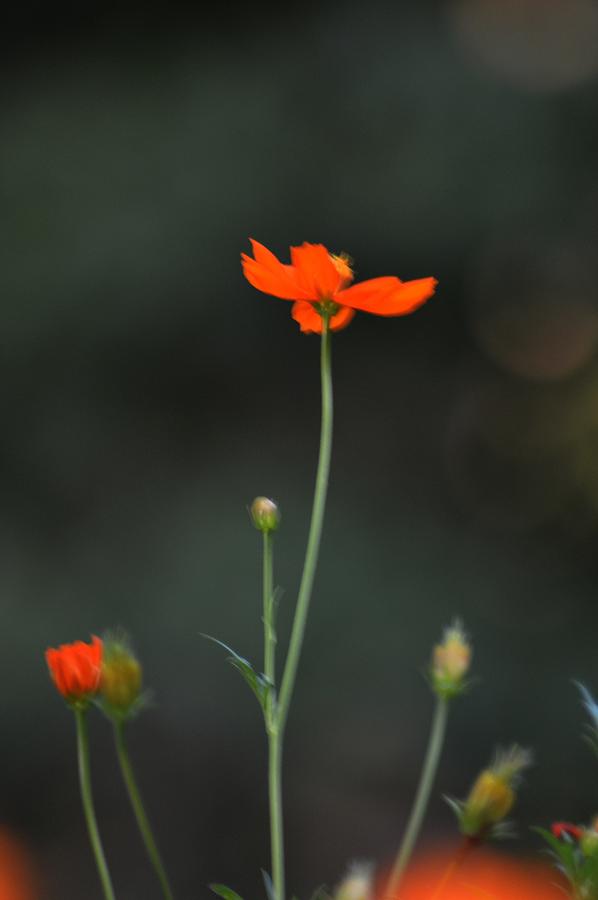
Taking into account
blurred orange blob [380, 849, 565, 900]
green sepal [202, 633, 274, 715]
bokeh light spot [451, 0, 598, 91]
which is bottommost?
blurred orange blob [380, 849, 565, 900]

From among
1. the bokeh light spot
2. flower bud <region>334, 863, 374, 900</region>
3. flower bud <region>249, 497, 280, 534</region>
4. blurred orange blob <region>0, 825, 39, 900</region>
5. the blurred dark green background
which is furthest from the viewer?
the bokeh light spot

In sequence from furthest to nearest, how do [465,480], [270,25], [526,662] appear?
[270,25]
[465,480]
[526,662]

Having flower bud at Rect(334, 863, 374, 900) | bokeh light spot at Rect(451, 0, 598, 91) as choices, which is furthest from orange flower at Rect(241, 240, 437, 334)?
bokeh light spot at Rect(451, 0, 598, 91)

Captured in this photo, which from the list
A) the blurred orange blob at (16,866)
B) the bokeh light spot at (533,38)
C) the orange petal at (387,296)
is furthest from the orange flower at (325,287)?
the bokeh light spot at (533,38)

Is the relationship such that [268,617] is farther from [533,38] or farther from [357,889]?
[533,38]

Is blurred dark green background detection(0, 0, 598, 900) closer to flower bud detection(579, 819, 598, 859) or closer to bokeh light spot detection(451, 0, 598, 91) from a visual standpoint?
bokeh light spot detection(451, 0, 598, 91)

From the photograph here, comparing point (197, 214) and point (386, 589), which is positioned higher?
point (197, 214)

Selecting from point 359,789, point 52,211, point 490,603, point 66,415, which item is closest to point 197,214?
point 52,211

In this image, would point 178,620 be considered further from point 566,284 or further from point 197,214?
point 566,284
